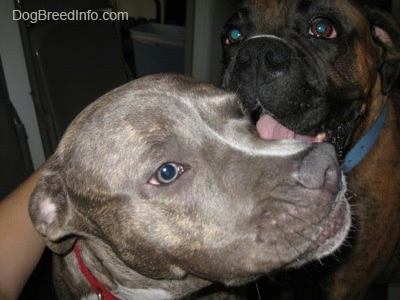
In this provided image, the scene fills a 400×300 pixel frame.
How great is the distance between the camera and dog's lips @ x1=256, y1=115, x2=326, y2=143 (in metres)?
2.19

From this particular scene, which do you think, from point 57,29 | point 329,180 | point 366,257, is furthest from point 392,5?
point 329,180

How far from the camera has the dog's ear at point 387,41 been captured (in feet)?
8.02

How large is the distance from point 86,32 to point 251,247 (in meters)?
2.76

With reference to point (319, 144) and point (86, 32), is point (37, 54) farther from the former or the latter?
point (319, 144)

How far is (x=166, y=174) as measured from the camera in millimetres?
1598

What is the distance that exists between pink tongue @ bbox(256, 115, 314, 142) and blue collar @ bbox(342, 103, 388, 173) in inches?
15.1

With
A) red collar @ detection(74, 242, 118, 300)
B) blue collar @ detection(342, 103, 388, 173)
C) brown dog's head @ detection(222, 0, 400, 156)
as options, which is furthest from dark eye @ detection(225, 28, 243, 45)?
red collar @ detection(74, 242, 118, 300)

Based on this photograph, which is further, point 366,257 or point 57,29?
point 57,29

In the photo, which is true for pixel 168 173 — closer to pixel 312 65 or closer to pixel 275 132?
pixel 275 132

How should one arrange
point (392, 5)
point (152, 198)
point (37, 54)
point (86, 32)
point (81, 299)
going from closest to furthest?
point (152, 198), point (81, 299), point (37, 54), point (86, 32), point (392, 5)

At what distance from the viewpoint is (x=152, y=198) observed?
5.27ft

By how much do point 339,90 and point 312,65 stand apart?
208 mm

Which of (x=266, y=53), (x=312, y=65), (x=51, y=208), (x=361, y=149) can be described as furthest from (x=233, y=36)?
(x=51, y=208)

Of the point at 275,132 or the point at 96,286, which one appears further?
the point at 275,132
